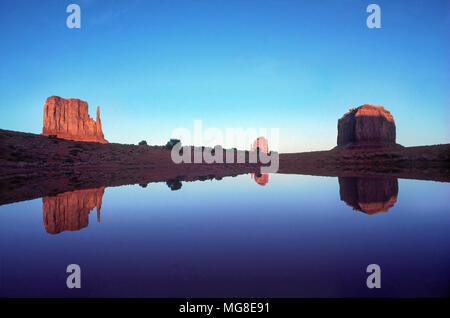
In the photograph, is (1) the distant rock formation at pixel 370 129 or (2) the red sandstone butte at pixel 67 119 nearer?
(1) the distant rock formation at pixel 370 129

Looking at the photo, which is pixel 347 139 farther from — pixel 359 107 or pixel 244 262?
pixel 244 262

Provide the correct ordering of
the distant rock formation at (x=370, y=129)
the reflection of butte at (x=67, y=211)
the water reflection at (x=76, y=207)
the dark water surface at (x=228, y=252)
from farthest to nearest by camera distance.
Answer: the distant rock formation at (x=370, y=129), the water reflection at (x=76, y=207), the reflection of butte at (x=67, y=211), the dark water surface at (x=228, y=252)

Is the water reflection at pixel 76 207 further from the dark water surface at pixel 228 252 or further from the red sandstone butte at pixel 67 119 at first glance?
the red sandstone butte at pixel 67 119

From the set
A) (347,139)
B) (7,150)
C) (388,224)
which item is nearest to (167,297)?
(388,224)

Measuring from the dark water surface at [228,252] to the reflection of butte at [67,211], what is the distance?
5 cm

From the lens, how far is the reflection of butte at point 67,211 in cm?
559

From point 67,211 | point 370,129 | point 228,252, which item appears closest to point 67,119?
point 67,211

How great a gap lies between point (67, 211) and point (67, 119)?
130 metres

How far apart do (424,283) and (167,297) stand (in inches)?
129

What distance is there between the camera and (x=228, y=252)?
3764 mm

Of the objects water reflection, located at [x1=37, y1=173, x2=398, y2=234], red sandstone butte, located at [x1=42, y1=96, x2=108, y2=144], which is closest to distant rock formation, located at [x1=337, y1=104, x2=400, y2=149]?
water reflection, located at [x1=37, y1=173, x2=398, y2=234]

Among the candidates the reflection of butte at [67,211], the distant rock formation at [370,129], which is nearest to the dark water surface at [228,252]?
the reflection of butte at [67,211]

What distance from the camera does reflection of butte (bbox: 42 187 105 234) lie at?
5585 millimetres

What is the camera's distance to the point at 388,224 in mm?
5258
